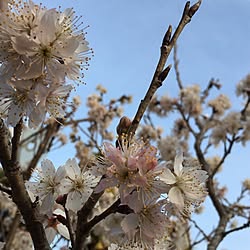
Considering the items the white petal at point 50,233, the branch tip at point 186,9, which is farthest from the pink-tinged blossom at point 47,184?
the branch tip at point 186,9

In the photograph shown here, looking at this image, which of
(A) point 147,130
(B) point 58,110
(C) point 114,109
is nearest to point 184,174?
(B) point 58,110

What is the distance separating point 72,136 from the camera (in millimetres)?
4582

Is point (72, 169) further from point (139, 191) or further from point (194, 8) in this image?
point (194, 8)

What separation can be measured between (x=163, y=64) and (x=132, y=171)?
0.71 ft

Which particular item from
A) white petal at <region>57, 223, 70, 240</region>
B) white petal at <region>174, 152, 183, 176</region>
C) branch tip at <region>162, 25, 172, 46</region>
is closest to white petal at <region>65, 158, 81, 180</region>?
white petal at <region>57, 223, 70, 240</region>

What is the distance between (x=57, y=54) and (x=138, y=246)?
1.35ft

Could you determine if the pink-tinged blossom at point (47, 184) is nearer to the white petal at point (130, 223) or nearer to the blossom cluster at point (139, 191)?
the blossom cluster at point (139, 191)

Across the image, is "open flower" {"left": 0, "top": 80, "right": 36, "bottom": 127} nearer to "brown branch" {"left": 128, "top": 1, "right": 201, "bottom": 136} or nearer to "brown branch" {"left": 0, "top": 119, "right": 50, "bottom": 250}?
"brown branch" {"left": 0, "top": 119, "right": 50, "bottom": 250}

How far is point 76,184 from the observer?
3.31 feet

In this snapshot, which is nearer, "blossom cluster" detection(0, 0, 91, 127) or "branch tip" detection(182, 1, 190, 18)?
"blossom cluster" detection(0, 0, 91, 127)

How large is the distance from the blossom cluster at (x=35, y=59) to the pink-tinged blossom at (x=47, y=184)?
6.1 inches

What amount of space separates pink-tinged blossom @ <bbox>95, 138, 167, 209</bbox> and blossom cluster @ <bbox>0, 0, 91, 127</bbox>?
155mm

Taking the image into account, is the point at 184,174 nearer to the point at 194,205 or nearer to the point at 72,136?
the point at 194,205

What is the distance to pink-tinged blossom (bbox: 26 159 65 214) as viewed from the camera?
35.9 inches
